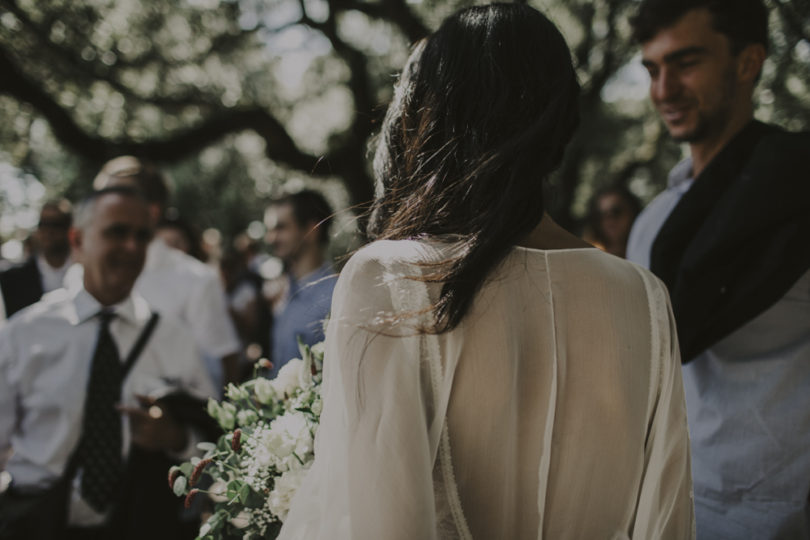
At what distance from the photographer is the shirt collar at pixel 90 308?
3010 millimetres

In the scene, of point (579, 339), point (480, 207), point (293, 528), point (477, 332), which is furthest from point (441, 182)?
point (293, 528)

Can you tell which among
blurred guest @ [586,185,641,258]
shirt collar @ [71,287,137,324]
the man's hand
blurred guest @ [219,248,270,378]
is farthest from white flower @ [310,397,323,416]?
blurred guest @ [219,248,270,378]

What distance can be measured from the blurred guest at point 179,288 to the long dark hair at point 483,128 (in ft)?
11.7

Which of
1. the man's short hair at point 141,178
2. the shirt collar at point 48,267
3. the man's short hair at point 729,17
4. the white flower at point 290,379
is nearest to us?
the white flower at point 290,379

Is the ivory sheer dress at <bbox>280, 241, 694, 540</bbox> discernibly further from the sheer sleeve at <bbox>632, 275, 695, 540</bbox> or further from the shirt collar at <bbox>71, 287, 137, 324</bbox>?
the shirt collar at <bbox>71, 287, 137, 324</bbox>

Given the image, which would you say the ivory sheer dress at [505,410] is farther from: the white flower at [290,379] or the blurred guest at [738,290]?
the blurred guest at [738,290]

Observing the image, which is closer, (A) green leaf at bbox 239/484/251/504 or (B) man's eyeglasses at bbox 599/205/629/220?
(A) green leaf at bbox 239/484/251/504

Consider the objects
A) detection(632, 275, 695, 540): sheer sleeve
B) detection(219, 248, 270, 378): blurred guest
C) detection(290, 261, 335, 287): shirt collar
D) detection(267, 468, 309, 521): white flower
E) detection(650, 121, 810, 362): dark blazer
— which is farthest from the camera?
detection(219, 248, 270, 378): blurred guest

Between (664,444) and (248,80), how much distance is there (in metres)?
10.9

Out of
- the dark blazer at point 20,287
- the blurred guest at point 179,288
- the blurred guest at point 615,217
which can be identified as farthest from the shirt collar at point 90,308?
the blurred guest at point 615,217

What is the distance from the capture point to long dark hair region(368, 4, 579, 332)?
1.34m

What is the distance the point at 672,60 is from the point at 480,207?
66.3 inches

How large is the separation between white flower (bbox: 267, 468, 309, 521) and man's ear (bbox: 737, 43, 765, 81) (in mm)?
2298

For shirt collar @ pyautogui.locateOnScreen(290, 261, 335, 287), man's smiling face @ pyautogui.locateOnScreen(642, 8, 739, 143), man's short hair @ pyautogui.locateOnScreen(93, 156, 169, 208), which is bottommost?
shirt collar @ pyautogui.locateOnScreen(290, 261, 335, 287)
